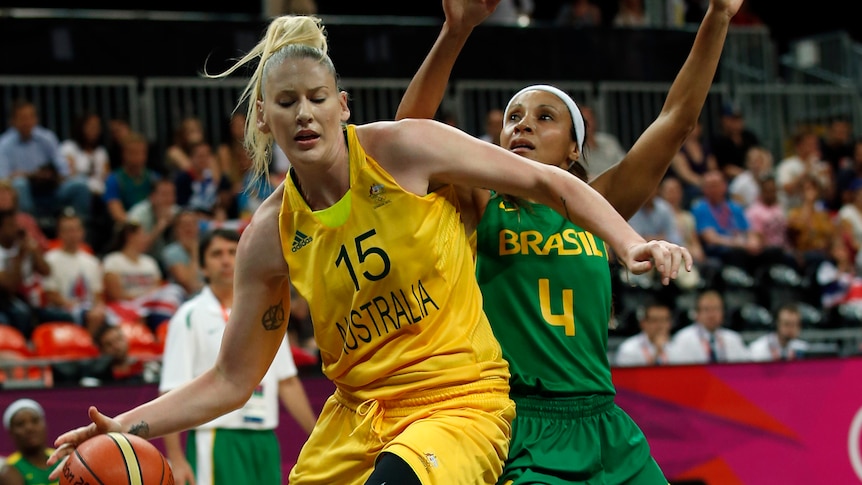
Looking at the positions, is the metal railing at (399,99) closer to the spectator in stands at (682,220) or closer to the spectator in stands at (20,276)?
the spectator in stands at (682,220)

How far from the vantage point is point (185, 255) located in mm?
9703

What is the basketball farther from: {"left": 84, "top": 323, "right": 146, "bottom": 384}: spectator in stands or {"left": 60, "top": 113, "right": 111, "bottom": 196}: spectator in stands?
{"left": 60, "top": 113, "right": 111, "bottom": 196}: spectator in stands

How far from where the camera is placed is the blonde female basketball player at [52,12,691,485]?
3.50 metres

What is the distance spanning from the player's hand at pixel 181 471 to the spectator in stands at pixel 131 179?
174 inches

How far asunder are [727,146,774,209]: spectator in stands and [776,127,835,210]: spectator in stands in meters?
0.29

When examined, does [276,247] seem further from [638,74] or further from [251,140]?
[638,74]

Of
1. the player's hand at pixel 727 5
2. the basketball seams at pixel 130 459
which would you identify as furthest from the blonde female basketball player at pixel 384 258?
the player's hand at pixel 727 5

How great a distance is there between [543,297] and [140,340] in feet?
16.9

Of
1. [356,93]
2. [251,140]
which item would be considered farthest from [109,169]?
[251,140]

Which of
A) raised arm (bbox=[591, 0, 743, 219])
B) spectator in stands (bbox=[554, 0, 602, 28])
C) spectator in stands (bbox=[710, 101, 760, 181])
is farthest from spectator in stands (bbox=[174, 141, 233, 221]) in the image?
raised arm (bbox=[591, 0, 743, 219])

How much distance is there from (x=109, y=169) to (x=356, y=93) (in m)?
2.85

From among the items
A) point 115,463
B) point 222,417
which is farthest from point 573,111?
point 222,417

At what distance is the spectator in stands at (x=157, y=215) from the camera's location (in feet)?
32.7

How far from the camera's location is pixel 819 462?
7.82 meters
